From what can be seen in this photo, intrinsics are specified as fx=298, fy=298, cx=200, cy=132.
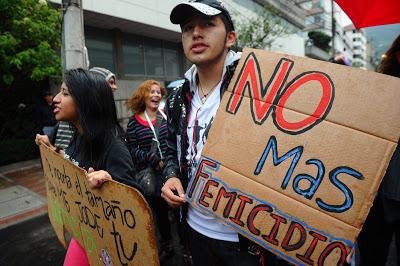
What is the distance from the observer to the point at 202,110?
1452 millimetres

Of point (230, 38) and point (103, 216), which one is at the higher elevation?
point (230, 38)

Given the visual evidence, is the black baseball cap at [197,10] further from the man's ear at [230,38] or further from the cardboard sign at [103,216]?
the cardboard sign at [103,216]

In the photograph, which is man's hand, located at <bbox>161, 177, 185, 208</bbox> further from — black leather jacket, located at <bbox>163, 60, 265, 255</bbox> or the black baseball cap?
the black baseball cap

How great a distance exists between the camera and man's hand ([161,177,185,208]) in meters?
1.35

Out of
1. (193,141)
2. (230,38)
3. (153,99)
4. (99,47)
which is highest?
(230,38)

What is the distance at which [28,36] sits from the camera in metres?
5.72

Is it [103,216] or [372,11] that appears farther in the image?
[372,11]

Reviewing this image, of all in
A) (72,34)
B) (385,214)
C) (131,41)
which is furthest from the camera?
(131,41)

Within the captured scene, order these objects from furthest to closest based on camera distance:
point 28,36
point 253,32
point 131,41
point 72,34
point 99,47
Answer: point 253,32
point 131,41
point 99,47
point 28,36
point 72,34

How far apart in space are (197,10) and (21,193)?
5416 mm

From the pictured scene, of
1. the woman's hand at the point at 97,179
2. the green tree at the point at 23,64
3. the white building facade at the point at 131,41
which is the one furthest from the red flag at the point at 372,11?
the white building facade at the point at 131,41

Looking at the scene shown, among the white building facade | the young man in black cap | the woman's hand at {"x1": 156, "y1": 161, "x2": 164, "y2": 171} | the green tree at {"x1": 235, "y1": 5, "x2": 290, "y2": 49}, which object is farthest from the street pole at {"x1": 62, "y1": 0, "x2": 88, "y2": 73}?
the green tree at {"x1": 235, "y1": 5, "x2": 290, "y2": 49}

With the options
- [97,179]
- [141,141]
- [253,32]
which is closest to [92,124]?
[97,179]

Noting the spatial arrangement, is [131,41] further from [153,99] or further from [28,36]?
[153,99]
